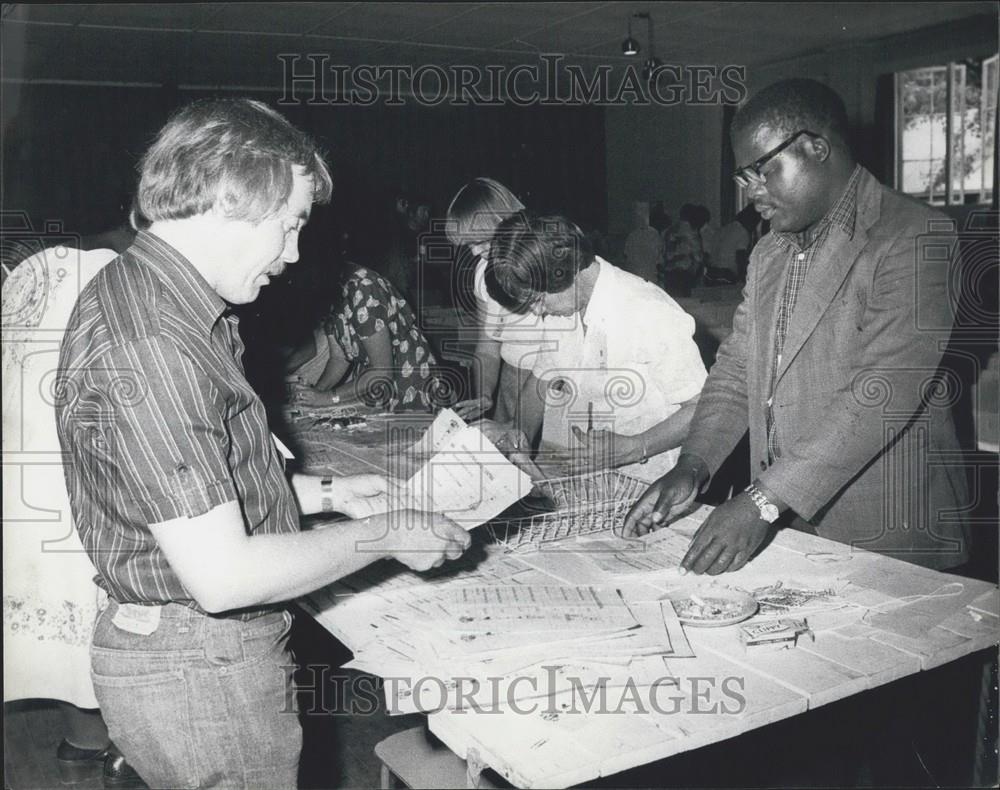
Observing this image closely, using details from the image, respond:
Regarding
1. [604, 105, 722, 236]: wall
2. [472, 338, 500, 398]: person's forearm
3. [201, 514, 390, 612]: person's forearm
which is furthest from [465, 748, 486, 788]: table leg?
[604, 105, 722, 236]: wall

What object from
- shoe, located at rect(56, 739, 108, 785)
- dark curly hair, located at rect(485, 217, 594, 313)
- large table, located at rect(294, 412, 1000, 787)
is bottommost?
shoe, located at rect(56, 739, 108, 785)

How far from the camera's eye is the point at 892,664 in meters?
1.40

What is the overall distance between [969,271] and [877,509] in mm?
3780

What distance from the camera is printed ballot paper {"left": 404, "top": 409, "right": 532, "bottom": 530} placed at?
1.72 meters

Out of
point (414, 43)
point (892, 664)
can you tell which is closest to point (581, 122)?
point (414, 43)

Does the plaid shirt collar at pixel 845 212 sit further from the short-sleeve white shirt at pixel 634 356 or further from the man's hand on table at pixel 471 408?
the man's hand on table at pixel 471 408

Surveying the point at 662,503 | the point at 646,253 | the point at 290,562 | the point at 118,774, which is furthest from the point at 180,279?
the point at 646,253

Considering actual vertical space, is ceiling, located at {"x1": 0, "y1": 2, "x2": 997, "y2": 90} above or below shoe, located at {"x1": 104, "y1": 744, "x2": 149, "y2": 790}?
above

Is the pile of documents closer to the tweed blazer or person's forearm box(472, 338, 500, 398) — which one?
the tweed blazer

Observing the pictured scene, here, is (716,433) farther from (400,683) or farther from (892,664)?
(400,683)

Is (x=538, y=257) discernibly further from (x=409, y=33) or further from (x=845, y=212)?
(x=409, y=33)

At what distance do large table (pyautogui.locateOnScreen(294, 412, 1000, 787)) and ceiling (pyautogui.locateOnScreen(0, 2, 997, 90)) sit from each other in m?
6.41

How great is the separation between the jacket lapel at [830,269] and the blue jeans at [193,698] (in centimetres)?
141

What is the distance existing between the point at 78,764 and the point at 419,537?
213 cm
